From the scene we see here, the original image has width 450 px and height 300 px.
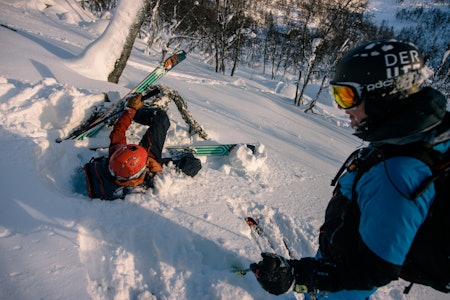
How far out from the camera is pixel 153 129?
360 cm

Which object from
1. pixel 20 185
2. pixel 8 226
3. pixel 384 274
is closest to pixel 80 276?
pixel 8 226

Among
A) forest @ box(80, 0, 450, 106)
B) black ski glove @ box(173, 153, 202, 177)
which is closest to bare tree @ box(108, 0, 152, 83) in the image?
forest @ box(80, 0, 450, 106)

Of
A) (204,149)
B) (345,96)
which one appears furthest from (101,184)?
(345,96)

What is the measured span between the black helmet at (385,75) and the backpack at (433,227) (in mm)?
224

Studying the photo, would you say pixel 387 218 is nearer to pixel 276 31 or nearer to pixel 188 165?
pixel 188 165

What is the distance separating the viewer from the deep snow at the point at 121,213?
2.06m

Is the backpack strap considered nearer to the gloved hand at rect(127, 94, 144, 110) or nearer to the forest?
the forest

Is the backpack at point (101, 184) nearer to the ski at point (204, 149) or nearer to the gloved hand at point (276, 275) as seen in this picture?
the ski at point (204, 149)

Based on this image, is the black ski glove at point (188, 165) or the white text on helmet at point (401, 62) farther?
the black ski glove at point (188, 165)

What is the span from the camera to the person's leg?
11.7 ft

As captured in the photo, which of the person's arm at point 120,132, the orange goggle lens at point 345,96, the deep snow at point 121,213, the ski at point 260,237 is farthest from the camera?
the person's arm at point 120,132

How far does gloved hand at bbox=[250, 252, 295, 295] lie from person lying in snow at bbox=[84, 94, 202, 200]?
195 centimetres

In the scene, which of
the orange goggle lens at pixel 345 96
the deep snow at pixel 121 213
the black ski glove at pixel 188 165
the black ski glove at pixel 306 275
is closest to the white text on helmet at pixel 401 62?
the orange goggle lens at pixel 345 96

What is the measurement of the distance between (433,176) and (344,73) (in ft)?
2.18
